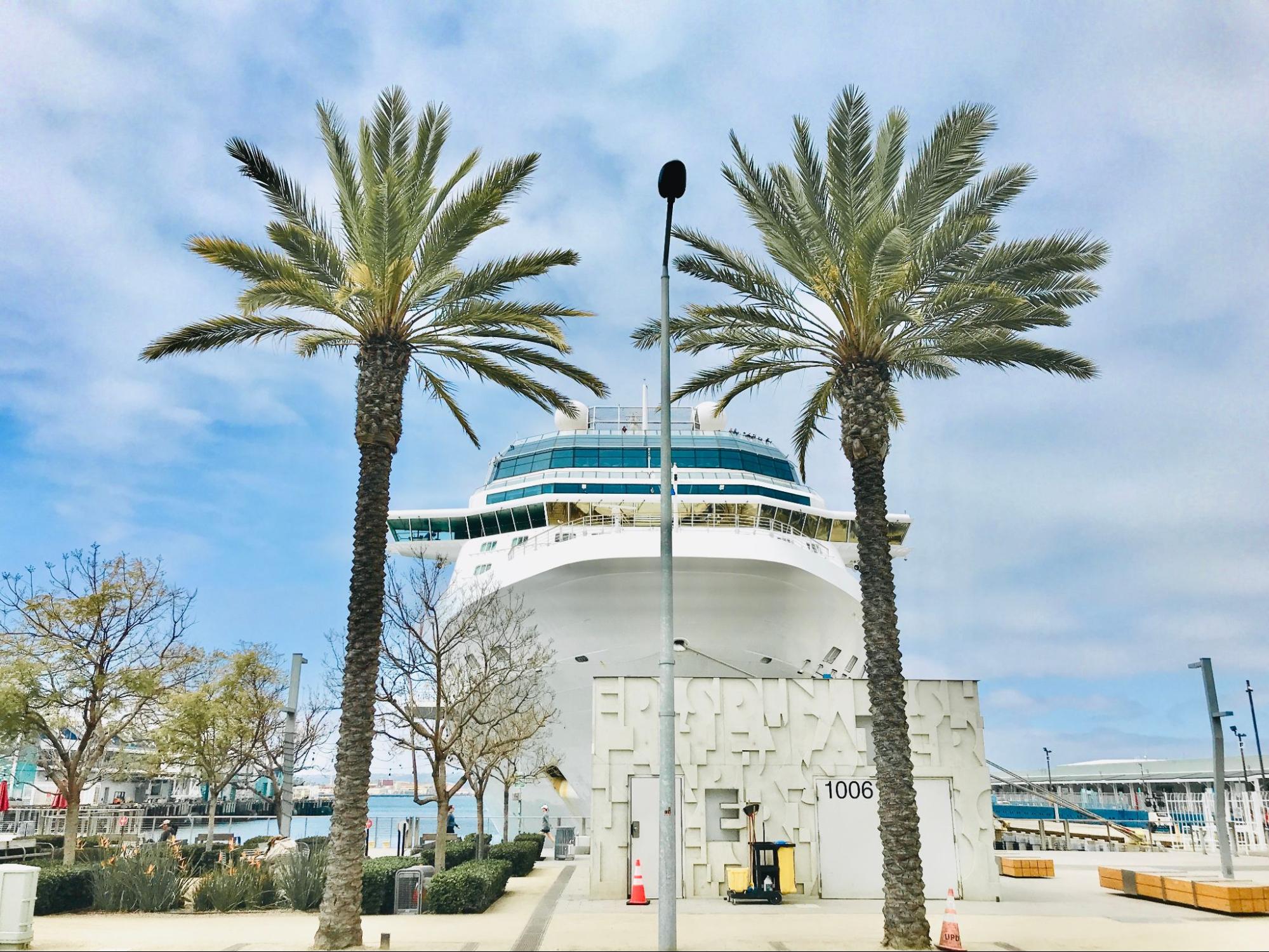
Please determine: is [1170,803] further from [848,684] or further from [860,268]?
[860,268]

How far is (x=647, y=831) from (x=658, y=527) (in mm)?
10686

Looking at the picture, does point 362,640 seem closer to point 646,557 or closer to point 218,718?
point 646,557

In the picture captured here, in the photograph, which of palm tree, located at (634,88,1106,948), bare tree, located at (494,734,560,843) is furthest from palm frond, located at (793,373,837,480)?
bare tree, located at (494,734,560,843)

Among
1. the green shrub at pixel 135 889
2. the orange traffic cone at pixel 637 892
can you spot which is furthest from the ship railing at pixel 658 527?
the green shrub at pixel 135 889

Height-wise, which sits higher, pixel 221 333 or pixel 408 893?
pixel 221 333

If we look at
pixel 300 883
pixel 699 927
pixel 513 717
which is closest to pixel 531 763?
pixel 513 717

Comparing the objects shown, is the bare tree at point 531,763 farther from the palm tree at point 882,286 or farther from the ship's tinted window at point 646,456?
the palm tree at point 882,286

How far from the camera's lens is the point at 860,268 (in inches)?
522

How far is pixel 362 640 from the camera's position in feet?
41.8

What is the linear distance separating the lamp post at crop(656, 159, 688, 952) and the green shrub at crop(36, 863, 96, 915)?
35.6ft

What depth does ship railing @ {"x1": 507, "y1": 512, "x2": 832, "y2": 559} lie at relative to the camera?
26047 millimetres

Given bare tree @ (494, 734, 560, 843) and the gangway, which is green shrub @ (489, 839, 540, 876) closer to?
bare tree @ (494, 734, 560, 843)

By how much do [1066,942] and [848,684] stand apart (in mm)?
6416

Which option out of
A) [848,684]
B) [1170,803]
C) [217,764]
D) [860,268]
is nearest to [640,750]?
[848,684]
